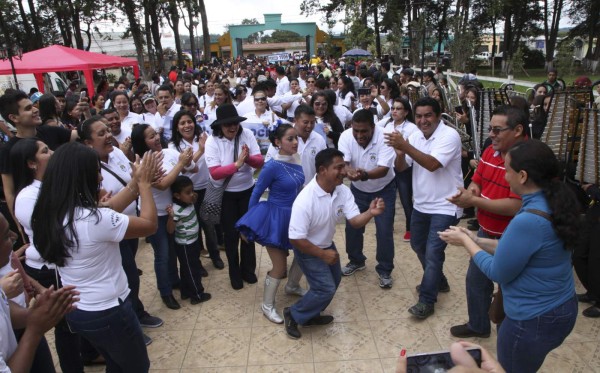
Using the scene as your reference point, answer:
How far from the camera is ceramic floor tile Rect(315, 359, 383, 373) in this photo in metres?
3.19

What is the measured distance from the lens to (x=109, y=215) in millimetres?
2191

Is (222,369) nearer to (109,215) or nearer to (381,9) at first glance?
(109,215)

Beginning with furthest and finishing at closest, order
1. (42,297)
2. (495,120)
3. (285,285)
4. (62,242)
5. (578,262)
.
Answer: (285,285), (578,262), (495,120), (62,242), (42,297)

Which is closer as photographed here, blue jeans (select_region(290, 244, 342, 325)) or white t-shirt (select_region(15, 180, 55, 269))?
white t-shirt (select_region(15, 180, 55, 269))

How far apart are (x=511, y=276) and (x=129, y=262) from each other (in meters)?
2.73

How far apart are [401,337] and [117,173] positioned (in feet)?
8.78

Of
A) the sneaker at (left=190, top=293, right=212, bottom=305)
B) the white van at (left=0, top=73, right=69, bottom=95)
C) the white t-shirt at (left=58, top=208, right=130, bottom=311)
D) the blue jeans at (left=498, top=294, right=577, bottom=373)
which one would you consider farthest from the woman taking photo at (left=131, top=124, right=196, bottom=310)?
the white van at (left=0, top=73, right=69, bottom=95)

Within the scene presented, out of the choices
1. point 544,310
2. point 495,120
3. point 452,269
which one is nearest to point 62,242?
point 544,310

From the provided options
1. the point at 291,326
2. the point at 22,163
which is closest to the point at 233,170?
the point at 291,326

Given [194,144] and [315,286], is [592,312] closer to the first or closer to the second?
[315,286]

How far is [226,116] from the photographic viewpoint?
4.23 metres

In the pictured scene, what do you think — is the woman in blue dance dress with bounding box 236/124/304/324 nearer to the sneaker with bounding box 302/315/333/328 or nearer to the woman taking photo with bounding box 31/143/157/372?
the sneaker with bounding box 302/315/333/328

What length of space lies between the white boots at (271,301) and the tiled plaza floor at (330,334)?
0.20ft

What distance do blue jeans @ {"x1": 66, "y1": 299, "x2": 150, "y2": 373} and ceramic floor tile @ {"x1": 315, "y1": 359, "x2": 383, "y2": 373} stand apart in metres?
1.37
